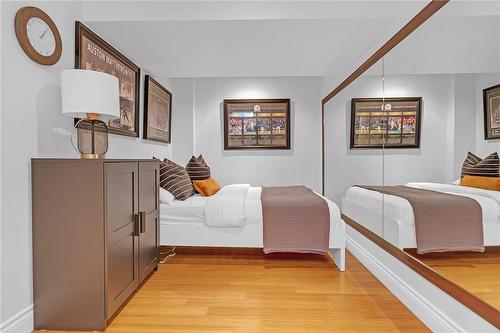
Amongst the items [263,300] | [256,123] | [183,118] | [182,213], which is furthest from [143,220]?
[256,123]

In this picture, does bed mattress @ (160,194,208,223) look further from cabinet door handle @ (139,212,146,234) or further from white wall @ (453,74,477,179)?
white wall @ (453,74,477,179)

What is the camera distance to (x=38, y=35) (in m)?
1.89

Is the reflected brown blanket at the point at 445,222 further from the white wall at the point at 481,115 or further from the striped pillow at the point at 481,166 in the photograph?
the white wall at the point at 481,115

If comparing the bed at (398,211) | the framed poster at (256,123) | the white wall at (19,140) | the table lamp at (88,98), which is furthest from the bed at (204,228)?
the framed poster at (256,123)

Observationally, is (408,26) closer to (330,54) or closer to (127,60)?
(330,54)

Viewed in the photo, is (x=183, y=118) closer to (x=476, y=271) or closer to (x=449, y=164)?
(x=449, y=164)

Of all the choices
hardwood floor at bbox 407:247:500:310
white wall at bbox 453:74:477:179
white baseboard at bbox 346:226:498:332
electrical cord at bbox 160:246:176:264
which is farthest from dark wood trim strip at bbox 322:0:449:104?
electrical cord at bbox 160:246:176:264

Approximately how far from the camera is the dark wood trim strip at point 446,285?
4.51ft

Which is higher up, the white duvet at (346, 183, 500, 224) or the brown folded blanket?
the white duvet at (346, 183, 500, 224)

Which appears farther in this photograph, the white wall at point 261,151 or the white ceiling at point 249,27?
the white wall at point 261,151

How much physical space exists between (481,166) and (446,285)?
70cm

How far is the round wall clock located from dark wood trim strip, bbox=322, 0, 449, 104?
2.48 metres

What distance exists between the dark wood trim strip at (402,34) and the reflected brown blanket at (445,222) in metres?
1.14

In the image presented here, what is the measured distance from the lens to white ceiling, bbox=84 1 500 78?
2441 mm
